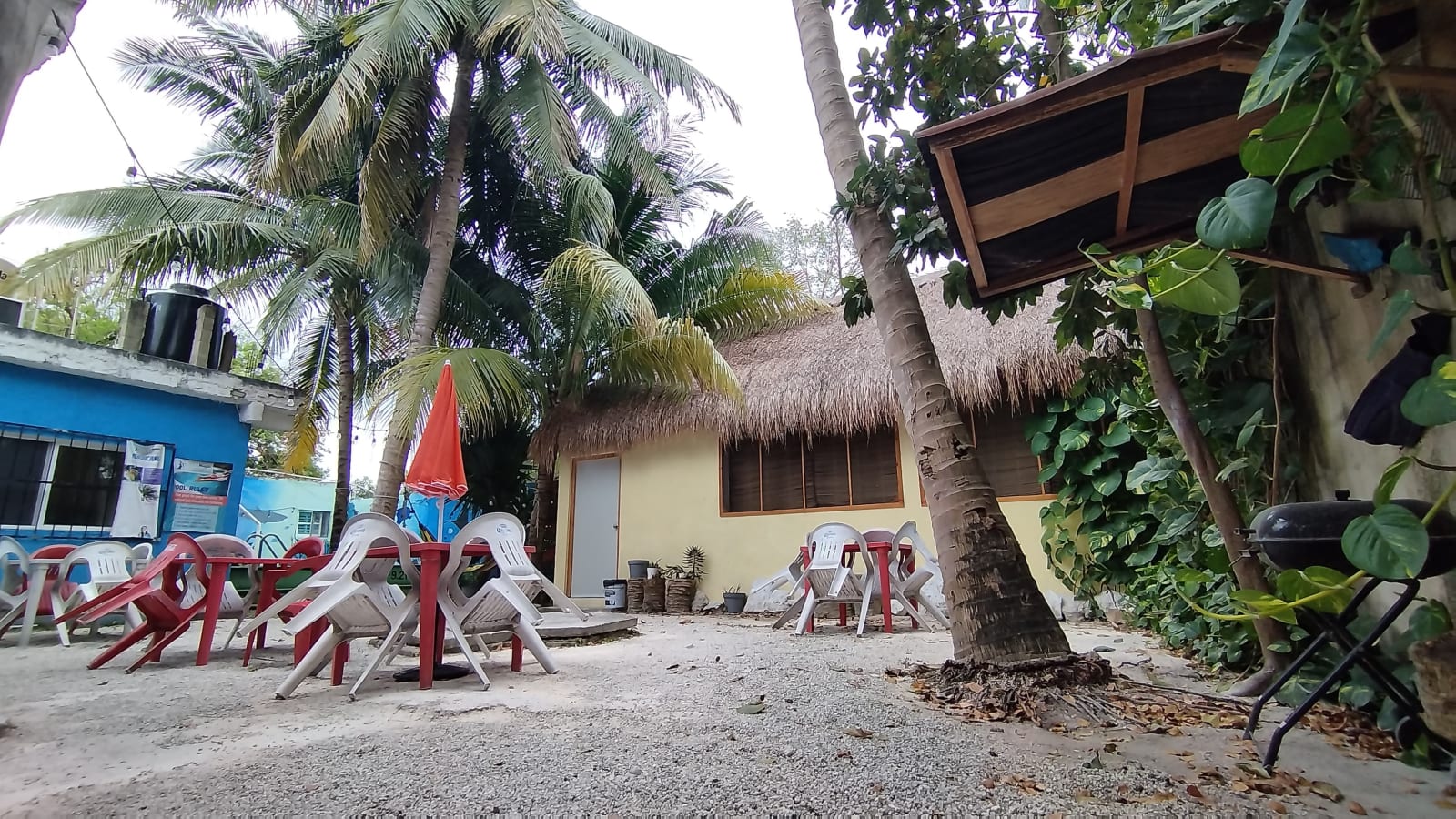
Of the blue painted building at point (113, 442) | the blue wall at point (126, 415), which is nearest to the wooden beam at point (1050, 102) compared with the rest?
the blue painted building at point (113, 442)

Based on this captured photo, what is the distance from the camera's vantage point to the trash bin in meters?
8.12

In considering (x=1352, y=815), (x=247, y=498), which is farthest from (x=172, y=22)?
(x=1352, y=815)

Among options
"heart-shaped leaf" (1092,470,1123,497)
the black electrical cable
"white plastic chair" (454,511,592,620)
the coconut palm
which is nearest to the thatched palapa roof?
"heart-shaped leaf" (1092,470,1123,497)

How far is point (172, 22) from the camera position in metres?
8.72

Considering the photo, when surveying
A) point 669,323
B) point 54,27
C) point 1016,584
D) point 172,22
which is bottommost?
point 1016,584

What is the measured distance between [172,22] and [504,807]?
37.2ft

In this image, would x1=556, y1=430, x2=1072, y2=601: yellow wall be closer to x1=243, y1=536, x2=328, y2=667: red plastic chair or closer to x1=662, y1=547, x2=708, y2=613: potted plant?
x1=662, y1=547, x2=708, y2=613: potted plant

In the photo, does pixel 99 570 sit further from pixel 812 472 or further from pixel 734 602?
pixel 812 472

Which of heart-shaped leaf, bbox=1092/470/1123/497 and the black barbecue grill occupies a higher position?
heart-shaped leaf, bbox=1092/470/1123/497

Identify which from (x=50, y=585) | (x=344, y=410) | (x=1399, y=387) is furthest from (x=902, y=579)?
(x=344, y=410)

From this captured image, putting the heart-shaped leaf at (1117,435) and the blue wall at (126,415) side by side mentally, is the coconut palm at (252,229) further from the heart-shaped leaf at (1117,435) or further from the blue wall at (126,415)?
the heart-shaped leaf at (1117,435)

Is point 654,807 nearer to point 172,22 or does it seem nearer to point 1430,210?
point 1430,210

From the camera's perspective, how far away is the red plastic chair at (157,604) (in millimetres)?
3488

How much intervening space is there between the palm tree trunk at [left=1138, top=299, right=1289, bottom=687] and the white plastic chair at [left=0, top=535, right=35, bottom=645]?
6.70 meters
